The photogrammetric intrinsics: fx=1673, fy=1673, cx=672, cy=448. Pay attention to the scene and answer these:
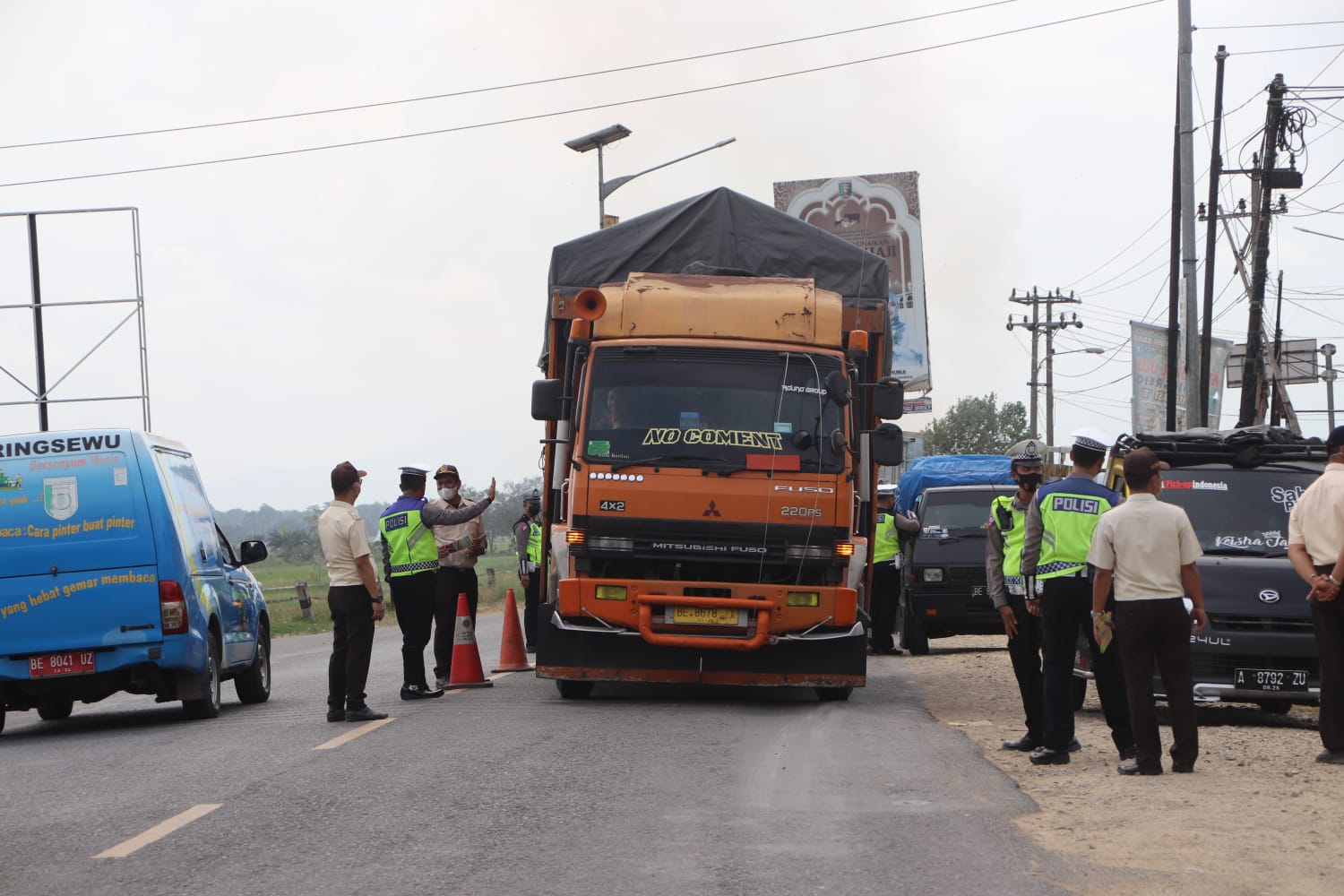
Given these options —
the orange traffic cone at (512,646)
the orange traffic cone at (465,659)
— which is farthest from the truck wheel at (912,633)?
the orange traffic cone at (465,659)

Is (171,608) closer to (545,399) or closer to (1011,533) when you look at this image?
(545,399)

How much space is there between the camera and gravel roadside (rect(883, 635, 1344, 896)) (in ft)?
20.9

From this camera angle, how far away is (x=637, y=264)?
566 inches

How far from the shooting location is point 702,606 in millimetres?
12461

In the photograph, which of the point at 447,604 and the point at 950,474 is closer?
the point at 447,604

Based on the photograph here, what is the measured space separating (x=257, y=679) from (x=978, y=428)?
114202 millimetres

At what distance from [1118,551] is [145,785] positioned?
5436mm

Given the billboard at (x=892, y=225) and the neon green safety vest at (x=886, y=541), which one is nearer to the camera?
the neon green safety vest at (x=886, y=541)

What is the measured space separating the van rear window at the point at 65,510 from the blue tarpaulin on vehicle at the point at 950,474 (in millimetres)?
13791

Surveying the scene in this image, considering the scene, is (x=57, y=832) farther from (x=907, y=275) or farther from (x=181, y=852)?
(x=907, y=275)

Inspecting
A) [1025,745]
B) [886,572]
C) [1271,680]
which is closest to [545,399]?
[1025,745]

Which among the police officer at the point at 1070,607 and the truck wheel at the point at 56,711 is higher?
the police officer at the point at 1070,607

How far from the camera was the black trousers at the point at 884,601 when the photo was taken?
2084cm

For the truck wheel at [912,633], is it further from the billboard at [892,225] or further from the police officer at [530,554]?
the billboard at [892,225]
